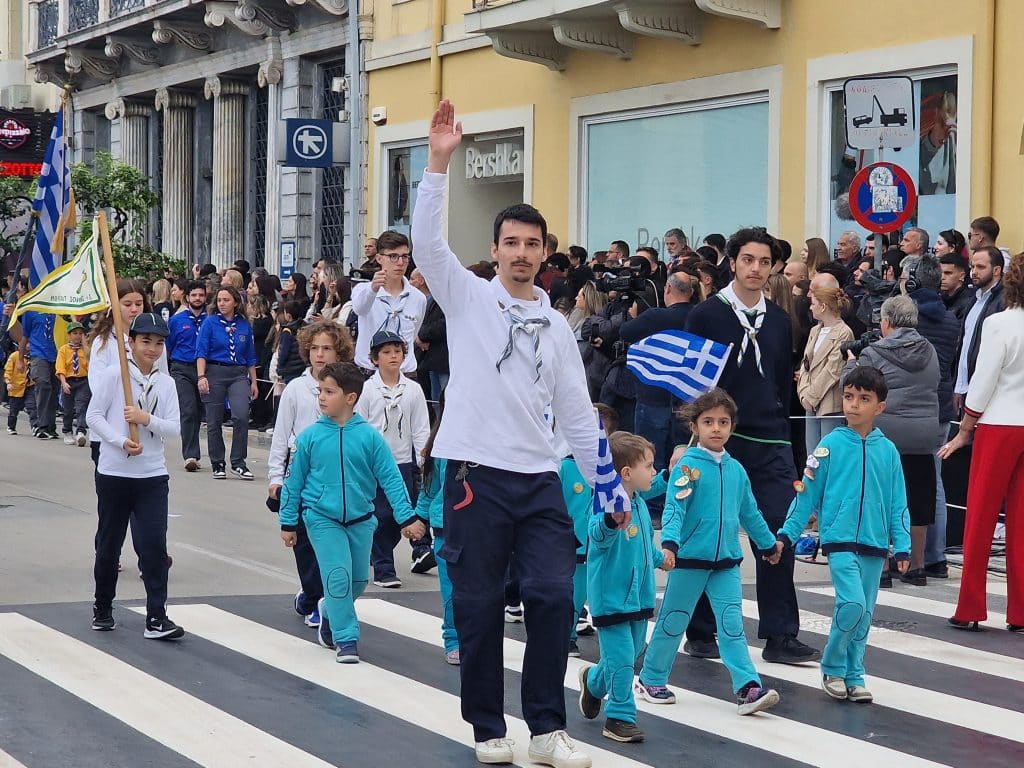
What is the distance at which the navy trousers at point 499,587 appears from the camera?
6.27 meters

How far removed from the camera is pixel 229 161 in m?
30.2

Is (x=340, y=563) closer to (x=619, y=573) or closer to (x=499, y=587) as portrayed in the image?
(x=619, y=573)

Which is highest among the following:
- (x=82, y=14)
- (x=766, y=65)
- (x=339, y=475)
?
(x=82, y=14)

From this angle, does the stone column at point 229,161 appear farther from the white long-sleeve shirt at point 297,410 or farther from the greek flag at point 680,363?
the greek flag at point 680,363

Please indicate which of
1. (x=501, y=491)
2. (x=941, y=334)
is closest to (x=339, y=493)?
(x=501, y=491)

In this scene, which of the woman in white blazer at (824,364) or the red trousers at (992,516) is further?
the woman in white blazer at (824,364)

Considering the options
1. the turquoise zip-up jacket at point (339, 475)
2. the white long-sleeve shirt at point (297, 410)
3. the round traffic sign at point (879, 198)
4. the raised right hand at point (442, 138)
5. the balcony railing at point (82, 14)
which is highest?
the balcony railing at point (82, 14)

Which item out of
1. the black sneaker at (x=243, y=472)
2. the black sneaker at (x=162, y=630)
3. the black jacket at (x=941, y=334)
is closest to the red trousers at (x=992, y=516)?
the black jacket at (x=941, y=334)

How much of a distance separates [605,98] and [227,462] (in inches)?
255

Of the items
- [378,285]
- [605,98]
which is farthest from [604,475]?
[605,98]

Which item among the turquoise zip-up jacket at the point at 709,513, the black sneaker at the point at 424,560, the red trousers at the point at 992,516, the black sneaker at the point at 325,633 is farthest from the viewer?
the black sneaker at the point at 424,560

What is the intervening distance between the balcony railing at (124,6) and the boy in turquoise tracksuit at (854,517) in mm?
25683

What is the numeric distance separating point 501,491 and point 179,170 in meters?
27.4

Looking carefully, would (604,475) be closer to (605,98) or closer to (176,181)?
(605,98)
